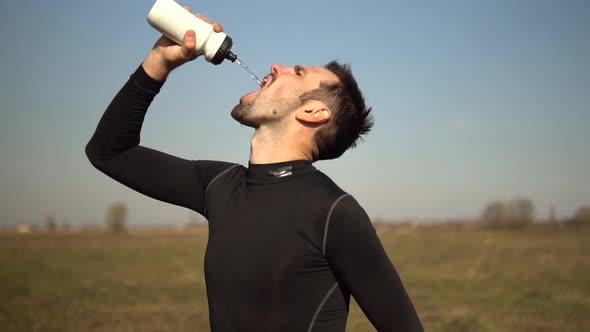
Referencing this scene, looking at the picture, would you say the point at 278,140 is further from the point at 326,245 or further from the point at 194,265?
the point at 194,265

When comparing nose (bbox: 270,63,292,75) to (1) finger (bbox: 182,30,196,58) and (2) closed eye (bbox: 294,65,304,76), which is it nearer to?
(2) closed eye (bbox: 294,65,304,76)

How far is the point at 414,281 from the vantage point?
22797 mm

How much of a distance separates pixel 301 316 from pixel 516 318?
1335 cm

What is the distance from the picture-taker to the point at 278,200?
8.33 ft

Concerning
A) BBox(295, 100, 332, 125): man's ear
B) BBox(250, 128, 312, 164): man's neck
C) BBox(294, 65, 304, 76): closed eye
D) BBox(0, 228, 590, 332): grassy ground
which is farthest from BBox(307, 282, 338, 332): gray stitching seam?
BBox(0, 228, 590, 332): grassy ground

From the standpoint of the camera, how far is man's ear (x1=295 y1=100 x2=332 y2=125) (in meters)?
2.69

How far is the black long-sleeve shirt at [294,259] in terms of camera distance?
2.34 metres

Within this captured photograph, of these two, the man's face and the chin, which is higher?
the man's face

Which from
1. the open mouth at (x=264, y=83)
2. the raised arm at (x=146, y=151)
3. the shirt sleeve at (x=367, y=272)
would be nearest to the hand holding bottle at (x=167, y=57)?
the raised arm at (x=146, y=151)

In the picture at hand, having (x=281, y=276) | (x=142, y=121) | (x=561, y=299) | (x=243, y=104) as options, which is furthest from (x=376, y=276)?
(x=561, y=299)

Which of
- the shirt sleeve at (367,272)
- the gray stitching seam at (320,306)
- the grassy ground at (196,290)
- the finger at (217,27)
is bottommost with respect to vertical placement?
the grassy ground at (196,290)

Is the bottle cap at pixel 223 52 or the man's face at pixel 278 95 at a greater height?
the bottle cap at pixel 223 52

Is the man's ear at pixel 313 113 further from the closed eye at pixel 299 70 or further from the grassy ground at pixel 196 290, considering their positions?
the grassy ground at pixel 196 290

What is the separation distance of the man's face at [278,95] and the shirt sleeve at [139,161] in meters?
0.40
